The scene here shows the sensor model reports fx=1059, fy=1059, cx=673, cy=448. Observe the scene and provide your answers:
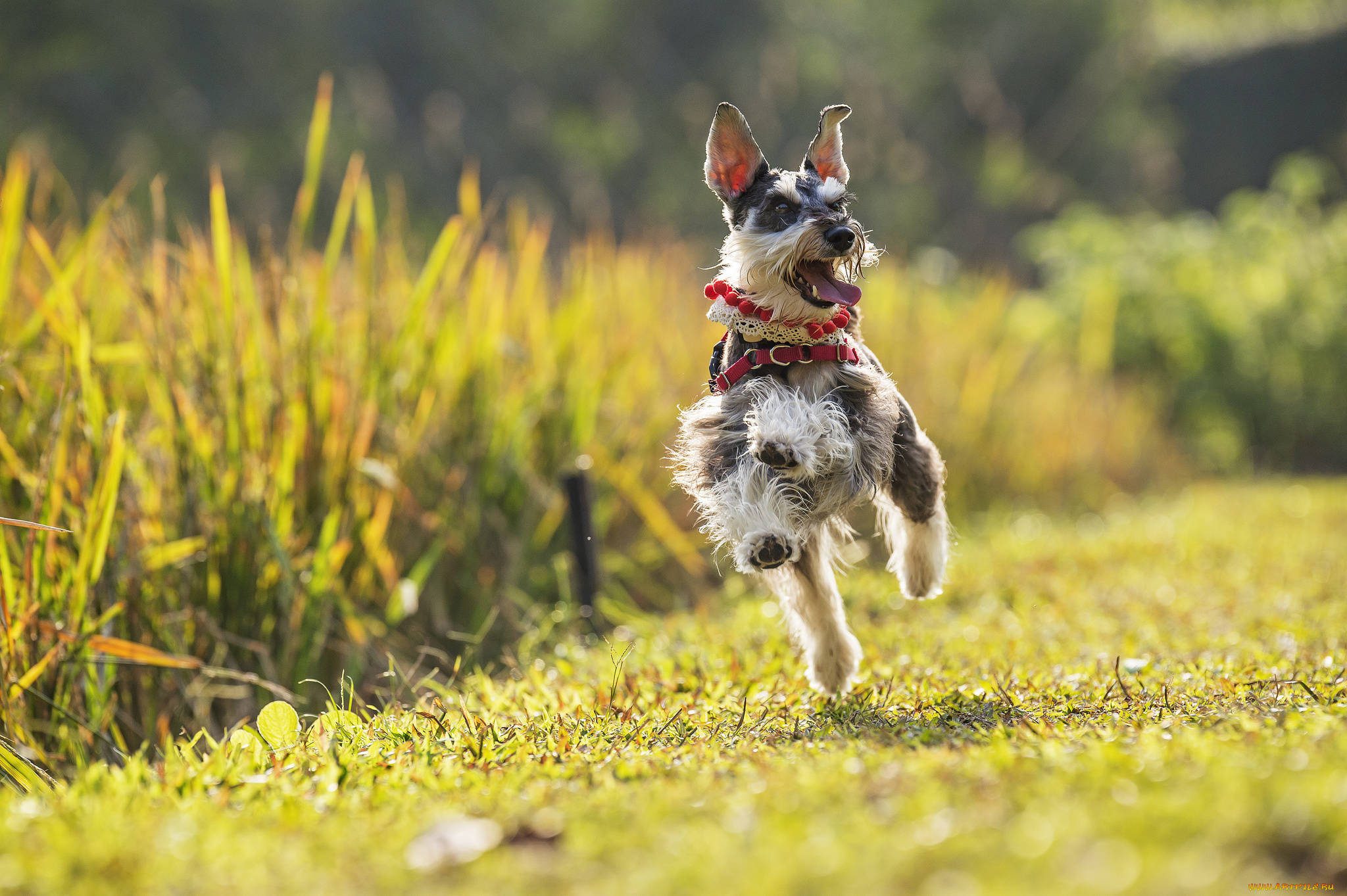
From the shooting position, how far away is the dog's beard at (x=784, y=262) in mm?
2902

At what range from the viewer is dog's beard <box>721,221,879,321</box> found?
2902 millimetres

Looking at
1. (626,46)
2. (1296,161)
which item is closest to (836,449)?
(1296,161)

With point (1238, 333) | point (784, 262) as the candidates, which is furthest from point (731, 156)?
point (1238, 333)

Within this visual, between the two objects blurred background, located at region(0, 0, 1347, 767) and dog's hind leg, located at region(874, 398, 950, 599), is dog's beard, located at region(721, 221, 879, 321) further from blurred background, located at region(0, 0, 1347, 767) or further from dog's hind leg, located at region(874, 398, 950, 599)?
blurred background, located at region(0, 0, 1347, 767)

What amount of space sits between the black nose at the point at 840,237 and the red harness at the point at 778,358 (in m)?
0.29

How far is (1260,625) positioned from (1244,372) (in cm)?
845

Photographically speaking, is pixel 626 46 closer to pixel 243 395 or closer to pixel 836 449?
pixel 243 395

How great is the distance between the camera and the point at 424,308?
5.07m

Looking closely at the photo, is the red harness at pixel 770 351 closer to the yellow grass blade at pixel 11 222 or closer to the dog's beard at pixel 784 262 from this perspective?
the dog's beard at pixel 784 262

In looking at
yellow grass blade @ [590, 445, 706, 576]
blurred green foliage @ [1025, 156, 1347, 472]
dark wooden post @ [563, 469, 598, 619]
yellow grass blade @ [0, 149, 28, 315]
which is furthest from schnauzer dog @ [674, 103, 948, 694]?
blurred green foliage @ [1025, 156, 1347, 472]

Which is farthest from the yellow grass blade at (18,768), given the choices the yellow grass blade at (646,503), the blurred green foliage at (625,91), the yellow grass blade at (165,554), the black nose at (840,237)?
the blurred green foliage at (625,91)

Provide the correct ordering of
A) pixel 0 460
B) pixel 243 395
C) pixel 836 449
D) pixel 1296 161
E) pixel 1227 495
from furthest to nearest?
1. pixel 1296 161
2. pixel 1227 495
3. pixel 243 395
4. pixel 0 460
5. pixel 836 449

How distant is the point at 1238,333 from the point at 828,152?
10512mm

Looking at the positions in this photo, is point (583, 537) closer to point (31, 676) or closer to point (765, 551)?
point (765, 551)
